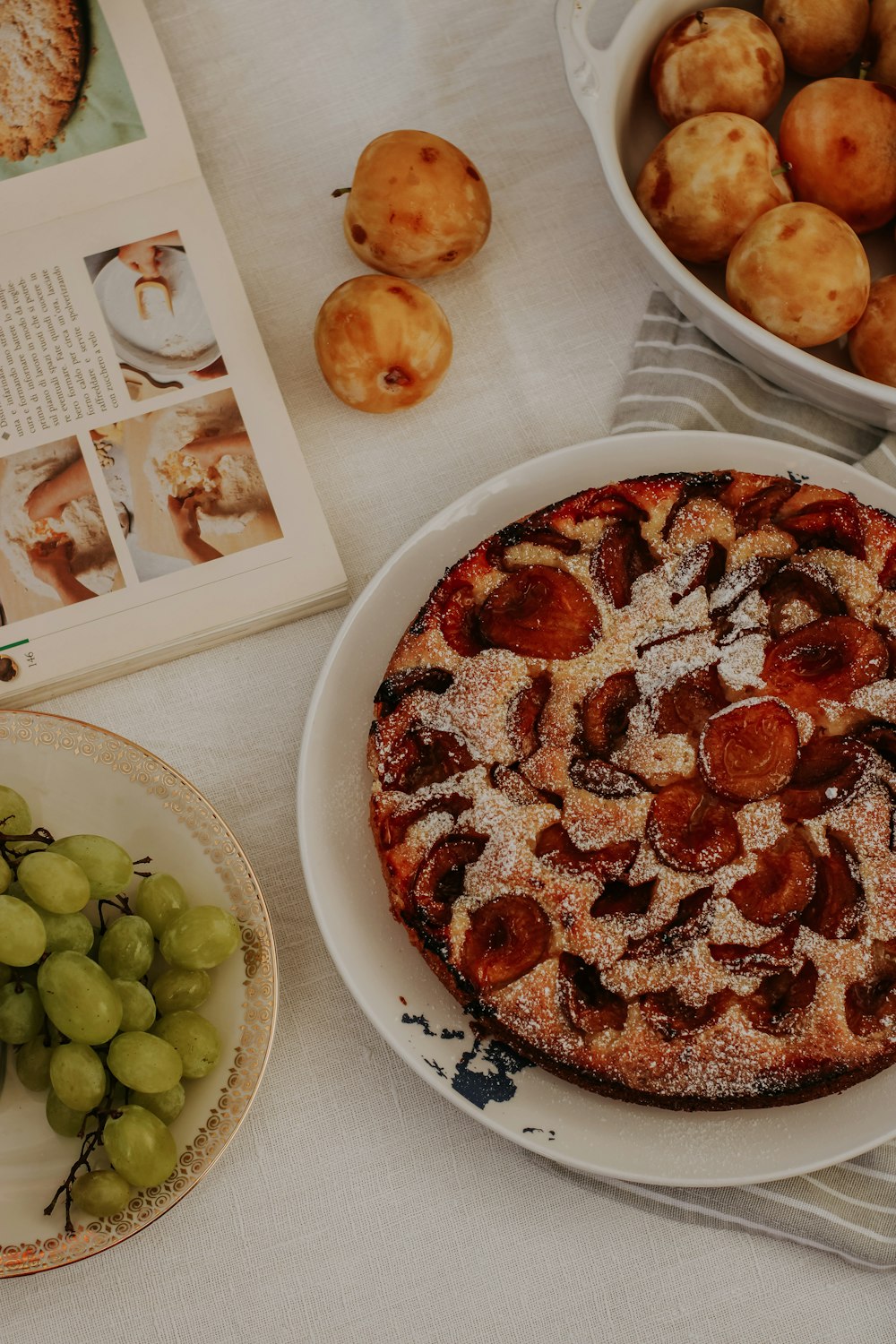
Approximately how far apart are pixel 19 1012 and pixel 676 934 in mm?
573

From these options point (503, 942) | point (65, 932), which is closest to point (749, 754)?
point (503, 942)

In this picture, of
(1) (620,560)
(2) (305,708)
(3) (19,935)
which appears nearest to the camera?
(3) (19,935)

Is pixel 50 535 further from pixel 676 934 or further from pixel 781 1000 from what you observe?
pixel 781 1000

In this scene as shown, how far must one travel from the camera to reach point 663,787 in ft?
3.08

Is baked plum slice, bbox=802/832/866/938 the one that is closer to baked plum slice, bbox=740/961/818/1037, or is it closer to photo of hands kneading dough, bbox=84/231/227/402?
baked plum slice, bbox=740/961/818/1037

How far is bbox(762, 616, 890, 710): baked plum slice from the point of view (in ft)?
3.07

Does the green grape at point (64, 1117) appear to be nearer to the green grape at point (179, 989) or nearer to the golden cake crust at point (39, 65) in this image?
the green grape at point (179, 989)

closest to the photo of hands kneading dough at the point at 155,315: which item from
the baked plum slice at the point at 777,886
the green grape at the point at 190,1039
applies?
the green grape at the point at 190,1039

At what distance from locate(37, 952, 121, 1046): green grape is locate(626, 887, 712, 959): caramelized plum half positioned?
44 centimetres

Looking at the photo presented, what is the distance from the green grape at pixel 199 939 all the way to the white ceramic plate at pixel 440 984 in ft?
0.28

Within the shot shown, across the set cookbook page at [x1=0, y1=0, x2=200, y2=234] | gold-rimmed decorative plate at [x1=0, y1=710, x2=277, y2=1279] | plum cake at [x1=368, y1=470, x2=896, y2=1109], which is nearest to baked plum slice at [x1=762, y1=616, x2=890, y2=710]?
plum cake at [x1=368, y1=470, x2=896, y2=1109]

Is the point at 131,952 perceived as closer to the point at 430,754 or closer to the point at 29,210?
the point at 430,754

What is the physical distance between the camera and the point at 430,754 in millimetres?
951

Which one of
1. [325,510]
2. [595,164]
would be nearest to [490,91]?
[595,164]
